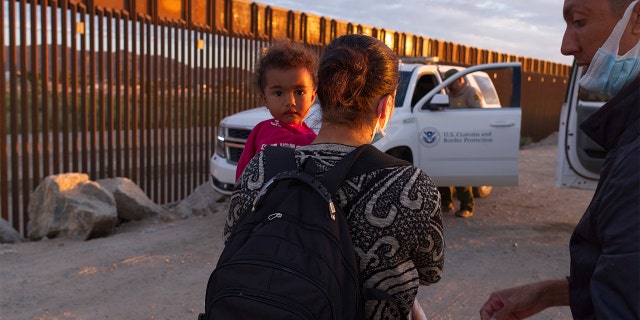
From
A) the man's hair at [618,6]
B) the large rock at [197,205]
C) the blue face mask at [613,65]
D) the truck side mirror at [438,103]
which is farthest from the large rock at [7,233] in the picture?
the man's hair at [618,6]

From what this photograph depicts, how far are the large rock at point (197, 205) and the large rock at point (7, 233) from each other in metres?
1.84

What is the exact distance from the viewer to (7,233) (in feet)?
23.9

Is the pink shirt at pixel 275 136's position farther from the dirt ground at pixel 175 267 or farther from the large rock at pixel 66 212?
the large rock at pixel 66 212

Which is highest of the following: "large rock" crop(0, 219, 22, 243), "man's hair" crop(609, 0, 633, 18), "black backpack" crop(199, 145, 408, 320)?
"man's hair" crop(609, 0, 633, 18)

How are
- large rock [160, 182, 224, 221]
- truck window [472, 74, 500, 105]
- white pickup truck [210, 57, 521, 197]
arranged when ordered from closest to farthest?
white pickup truck [210, 57, 521, 197]
large rock [160, 182, 224, 221]
truck window [472, 74, 500, 105]

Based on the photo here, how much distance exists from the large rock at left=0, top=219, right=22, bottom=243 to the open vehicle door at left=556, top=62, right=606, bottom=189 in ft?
21.5

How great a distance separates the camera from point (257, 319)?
5.05ft

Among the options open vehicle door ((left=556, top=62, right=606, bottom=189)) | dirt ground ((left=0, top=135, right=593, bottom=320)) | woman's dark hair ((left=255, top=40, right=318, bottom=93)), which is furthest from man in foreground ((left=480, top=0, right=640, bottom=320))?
open vehicle door ((left=556, top=62, right=606, bottom=189))

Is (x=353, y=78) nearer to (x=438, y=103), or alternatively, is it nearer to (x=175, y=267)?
(x=175, y=267)

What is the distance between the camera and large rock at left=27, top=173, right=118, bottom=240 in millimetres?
7457

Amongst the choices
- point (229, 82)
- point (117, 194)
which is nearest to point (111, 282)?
point (117, 194)

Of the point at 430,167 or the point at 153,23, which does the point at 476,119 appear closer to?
the point at 430,167

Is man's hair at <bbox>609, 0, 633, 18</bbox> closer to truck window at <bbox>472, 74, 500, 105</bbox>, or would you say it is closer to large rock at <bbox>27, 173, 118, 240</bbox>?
large rock at <bbox>27, 173, 118, 240</bbox>

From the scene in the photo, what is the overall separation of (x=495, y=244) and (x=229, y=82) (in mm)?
5702
